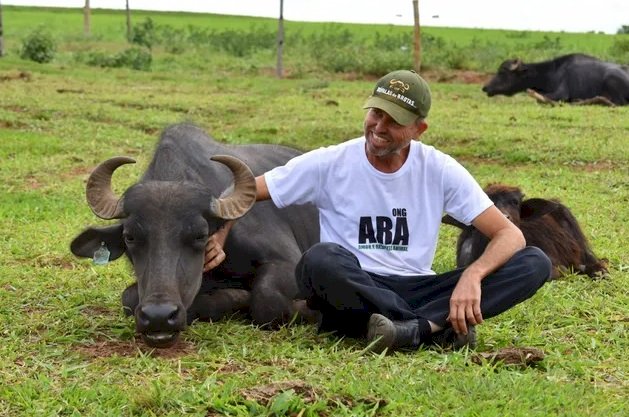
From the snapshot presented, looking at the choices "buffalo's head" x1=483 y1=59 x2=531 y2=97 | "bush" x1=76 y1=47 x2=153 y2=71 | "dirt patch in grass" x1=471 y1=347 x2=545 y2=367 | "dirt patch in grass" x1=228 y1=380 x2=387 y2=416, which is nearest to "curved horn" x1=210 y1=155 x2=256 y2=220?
"dirt patch in grass" x1=228 y1=380 x2=387 y2=416

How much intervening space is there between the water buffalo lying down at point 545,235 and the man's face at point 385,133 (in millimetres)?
1742

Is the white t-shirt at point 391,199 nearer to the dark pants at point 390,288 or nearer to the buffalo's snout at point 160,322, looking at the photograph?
the dark pants at point 390,288

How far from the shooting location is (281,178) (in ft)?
15.6

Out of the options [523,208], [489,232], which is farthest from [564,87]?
[489,232]

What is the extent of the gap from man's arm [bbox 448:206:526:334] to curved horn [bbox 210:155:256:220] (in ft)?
3.55

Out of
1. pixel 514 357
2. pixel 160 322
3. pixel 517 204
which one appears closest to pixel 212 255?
pixel 160 322

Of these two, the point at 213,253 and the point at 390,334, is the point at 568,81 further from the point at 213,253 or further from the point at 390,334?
the point at 390,334

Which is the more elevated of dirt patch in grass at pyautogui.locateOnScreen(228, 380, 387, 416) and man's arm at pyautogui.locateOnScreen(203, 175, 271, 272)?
man's arm at pyautogui.locateOnScreen(203, 175, 271, 272)

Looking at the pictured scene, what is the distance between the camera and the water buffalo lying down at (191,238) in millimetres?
4332

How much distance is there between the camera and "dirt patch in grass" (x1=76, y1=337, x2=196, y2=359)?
14.1 feet

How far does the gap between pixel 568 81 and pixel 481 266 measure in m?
16.3

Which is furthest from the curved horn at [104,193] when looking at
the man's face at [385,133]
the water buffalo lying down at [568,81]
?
the water buffalo lying down at [568,81]

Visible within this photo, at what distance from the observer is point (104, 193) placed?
4703 millimetres

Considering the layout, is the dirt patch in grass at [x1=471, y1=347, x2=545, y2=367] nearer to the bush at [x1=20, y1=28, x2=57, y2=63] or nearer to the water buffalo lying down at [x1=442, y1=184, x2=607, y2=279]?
the water buffalo lying down at [x1=442, y1=184, x2=607, y2=279]
